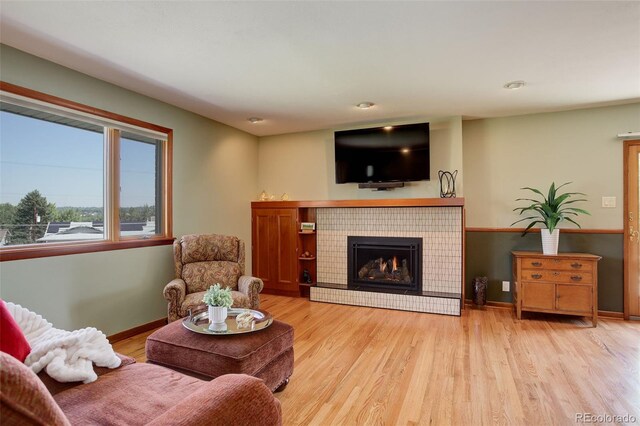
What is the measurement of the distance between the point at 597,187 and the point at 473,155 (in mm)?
1353

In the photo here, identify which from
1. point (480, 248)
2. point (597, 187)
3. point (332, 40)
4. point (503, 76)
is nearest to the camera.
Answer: point (332, 40)

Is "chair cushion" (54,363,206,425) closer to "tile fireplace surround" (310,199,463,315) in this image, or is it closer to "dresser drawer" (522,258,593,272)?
"tile fireplace surround" (310,199,463,315)

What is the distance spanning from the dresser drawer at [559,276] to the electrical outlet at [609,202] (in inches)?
34.9

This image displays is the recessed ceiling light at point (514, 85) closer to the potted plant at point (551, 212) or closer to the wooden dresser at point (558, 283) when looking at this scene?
the potted plant at point (551, 212)

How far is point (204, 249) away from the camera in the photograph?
357cm

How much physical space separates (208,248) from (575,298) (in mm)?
3882

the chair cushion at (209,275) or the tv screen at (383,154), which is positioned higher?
the tv screen at (383,154)

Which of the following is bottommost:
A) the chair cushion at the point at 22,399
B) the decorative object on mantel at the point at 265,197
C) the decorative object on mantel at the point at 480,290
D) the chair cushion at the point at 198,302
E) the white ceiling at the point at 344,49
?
the decorative object on mantel at the point at 480,290

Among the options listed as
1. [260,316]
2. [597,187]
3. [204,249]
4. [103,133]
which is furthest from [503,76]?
[103,133]

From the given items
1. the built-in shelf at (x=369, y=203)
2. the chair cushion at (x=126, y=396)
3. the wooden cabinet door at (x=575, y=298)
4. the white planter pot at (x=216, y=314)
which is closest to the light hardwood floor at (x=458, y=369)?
the wooden cabinet door at (x=575, y=298)

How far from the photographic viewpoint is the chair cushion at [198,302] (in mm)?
2949

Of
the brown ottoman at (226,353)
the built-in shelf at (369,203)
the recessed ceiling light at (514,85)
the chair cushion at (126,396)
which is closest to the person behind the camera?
the chair cushion at (126,396)

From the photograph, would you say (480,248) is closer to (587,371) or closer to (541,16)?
(587,371)

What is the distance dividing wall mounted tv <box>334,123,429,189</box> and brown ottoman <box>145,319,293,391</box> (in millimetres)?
2643
